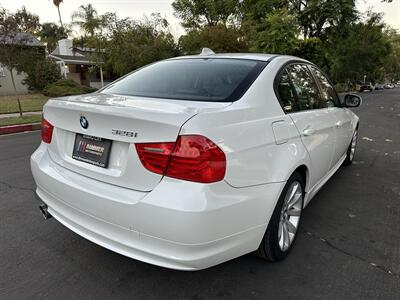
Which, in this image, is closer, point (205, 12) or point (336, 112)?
point (336, 112)

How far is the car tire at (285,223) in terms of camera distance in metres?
2.50

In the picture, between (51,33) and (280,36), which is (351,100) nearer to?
(280,36)

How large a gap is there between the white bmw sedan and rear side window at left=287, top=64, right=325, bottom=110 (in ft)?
0.30

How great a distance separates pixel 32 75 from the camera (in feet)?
77.8

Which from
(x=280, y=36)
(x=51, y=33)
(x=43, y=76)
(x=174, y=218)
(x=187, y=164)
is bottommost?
(x=43, y=76)

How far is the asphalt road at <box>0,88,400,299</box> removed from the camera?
2.37 metres

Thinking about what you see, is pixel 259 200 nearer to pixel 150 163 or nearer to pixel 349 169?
pixel 150 163

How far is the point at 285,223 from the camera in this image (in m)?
2.79

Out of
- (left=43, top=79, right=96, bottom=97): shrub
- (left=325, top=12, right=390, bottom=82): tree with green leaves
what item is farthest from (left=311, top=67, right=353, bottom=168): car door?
(left=325, top=12, right=390, bottom=82): tree with green leaves

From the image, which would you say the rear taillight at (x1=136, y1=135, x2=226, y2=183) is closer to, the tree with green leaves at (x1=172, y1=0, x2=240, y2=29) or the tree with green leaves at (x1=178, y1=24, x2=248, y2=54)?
the tree with green leaves at (x1=178, y1=24, x2=248, y2=54)

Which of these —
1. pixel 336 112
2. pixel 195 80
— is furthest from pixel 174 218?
pixel 336 112

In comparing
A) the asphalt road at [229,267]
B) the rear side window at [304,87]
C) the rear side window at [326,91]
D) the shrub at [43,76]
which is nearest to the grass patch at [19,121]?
the asphalt road at [229,267]

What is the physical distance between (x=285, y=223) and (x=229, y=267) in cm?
58

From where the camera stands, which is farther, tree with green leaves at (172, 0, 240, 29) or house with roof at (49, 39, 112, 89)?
tree with green leaves at (172, 0, 240, 29)
